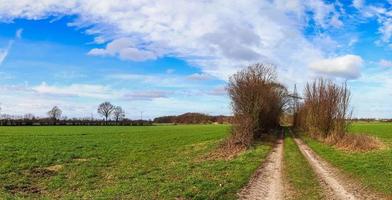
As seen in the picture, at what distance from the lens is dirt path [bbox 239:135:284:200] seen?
14188mm

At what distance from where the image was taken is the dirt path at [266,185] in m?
14.2

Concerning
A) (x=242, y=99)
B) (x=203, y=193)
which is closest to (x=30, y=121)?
(x=242, y=99)

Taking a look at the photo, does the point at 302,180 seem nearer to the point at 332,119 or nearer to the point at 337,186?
the point at 337,186

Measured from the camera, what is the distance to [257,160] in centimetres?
2570

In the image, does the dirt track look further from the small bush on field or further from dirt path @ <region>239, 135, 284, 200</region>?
the small bush on field

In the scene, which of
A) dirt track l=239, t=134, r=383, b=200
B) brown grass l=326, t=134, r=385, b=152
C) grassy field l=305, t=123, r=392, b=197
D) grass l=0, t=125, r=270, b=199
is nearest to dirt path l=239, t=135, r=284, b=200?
dirt track l=239, t=134, r=383, b=200

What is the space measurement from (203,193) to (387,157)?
55.1ft

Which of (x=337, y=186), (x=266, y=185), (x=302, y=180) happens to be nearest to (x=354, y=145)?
(x=302, y=180)

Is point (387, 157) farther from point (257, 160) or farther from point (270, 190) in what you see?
point (270, 190)

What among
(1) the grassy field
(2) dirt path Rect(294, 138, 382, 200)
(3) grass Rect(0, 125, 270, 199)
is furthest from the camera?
(1) the grassy field

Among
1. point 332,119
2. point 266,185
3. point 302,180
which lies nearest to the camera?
point 266,185

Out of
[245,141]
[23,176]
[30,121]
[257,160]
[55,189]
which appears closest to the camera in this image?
[55,189]

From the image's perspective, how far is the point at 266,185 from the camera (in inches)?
649

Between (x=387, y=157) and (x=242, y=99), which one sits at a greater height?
(x=242, y=99)
